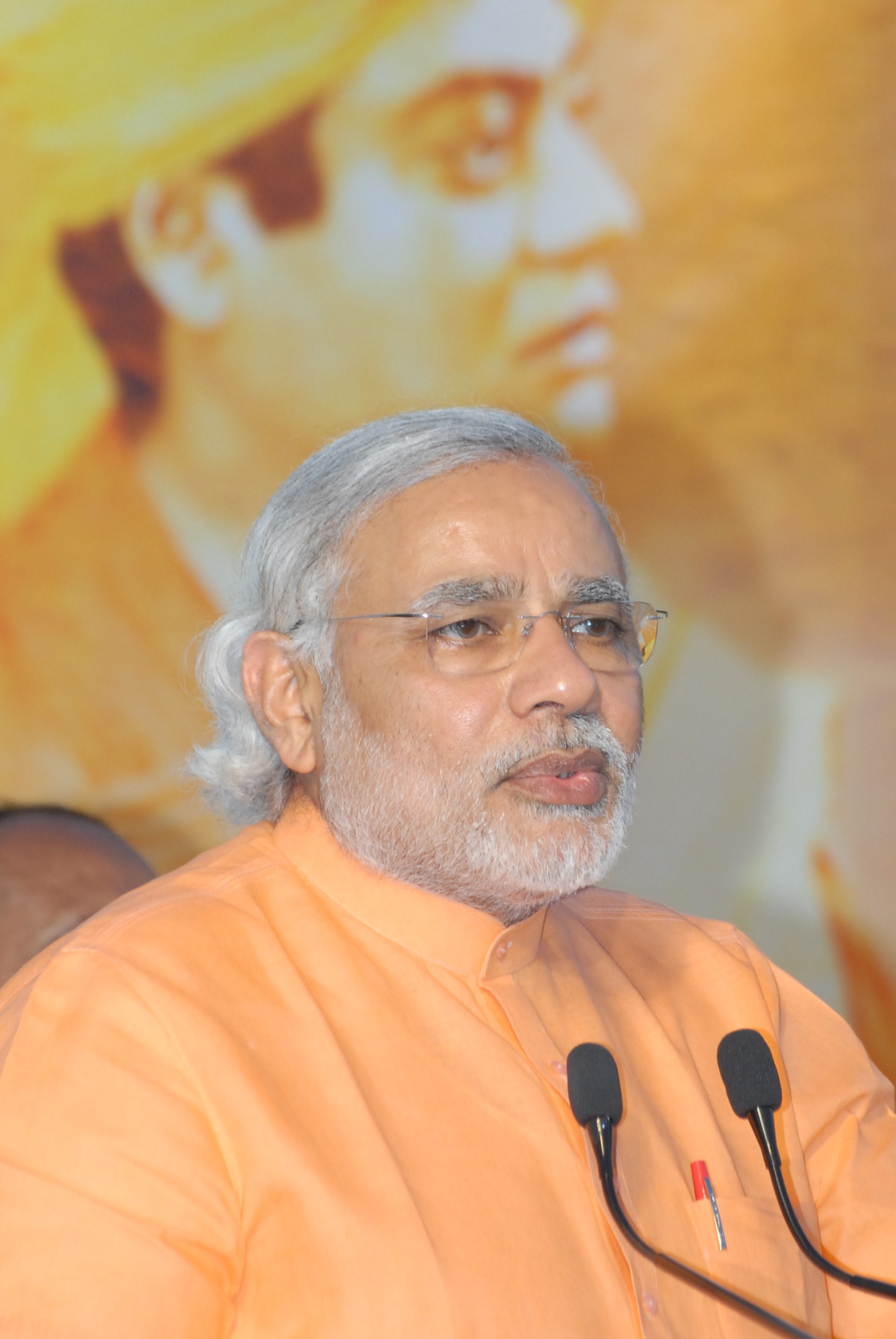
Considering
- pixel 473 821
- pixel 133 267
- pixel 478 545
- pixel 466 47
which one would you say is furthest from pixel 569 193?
pixel 473 821

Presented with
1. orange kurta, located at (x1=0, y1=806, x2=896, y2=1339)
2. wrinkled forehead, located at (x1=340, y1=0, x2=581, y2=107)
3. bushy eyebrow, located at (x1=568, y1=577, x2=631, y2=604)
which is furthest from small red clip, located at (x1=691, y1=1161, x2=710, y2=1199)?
wrinkled forehead, located at (x1=340, y1=0, x2=581, y2=107)

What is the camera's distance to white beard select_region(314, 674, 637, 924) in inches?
69.9

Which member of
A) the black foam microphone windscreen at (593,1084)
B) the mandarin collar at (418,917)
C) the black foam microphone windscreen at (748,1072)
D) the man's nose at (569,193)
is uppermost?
the man's nose at (569,193)

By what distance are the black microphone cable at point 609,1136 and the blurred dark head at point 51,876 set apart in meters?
1.16

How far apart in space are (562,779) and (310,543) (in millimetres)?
484

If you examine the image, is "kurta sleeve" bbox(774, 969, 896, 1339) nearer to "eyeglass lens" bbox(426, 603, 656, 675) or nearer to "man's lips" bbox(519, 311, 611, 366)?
"eyeglass lens" bbox(426, 603, 656, 675)

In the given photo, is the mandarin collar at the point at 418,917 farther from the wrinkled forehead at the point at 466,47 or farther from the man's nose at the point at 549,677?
the wrinkled forehead at the point at 466,47

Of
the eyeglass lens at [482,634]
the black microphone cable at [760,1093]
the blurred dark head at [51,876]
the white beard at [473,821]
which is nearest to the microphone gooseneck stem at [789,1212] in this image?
the black microphone cable at [760,1093]

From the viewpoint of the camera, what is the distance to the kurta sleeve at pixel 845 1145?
180cm

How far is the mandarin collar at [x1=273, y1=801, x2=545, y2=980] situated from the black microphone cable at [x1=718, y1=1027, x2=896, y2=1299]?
0.29 metres

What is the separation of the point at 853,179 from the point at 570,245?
74 centimetres

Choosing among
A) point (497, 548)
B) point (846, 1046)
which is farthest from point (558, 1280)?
point (497, 548)

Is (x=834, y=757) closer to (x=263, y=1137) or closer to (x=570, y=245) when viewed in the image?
(x=570, y=245)

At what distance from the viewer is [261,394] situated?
3.53 meters
